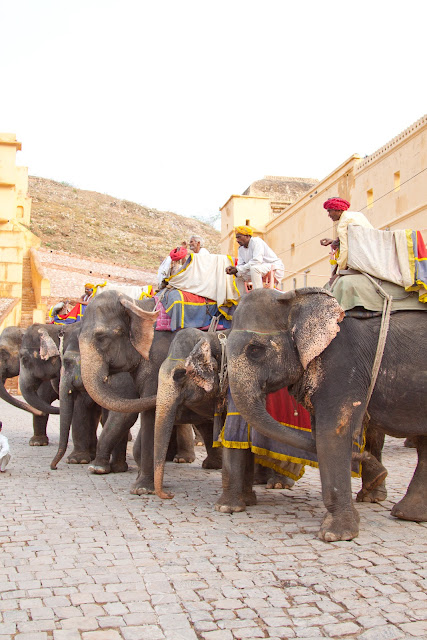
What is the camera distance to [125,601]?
14.7ft

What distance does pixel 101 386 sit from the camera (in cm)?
823

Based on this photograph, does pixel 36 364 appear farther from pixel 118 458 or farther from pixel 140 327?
pixel 140 327

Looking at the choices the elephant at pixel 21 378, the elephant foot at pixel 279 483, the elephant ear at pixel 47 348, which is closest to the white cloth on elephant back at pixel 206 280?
the elephant foot at pixel 279 483

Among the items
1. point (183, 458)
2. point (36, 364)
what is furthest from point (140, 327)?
point (36, 364)

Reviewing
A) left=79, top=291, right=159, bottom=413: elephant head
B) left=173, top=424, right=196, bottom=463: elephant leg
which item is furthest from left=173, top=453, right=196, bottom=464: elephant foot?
left=79, top=291, right=159, bottom=413: elephant head

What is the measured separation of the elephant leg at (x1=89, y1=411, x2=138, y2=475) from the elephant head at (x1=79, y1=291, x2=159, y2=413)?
1.00m

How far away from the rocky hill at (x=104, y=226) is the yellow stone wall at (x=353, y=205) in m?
20.1

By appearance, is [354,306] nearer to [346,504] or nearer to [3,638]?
[346,504]

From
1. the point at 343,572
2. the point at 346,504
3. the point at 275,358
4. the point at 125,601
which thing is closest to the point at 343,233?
the point at 275,358

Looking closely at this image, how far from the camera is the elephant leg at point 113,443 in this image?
9375 millimetres

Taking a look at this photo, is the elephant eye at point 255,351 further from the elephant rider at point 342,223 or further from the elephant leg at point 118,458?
the elephant leg at point 118,458

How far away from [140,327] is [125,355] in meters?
0.35

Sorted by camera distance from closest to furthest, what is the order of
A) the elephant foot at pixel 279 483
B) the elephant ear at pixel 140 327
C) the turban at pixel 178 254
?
the elephant ear at pixel 140 327
the elephant foot at pixel 279 483
the turban at pixel 178 254

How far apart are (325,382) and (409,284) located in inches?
43.3
